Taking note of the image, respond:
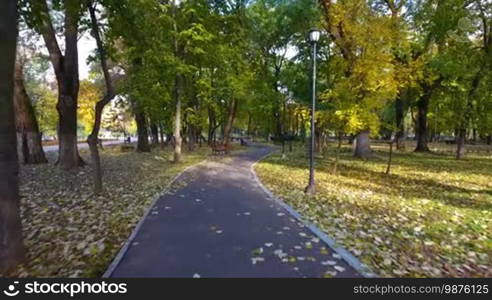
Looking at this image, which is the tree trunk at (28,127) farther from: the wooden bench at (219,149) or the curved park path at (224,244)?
the wooden bench at (219,149)

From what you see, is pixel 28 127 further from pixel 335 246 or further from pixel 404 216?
pixel 404 216

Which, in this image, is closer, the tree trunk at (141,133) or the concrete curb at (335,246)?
the concrete curb at (335,246)

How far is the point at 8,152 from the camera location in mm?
4910

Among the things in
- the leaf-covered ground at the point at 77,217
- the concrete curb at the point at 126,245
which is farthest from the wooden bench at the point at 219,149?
the concrete curb at the point at 126,245

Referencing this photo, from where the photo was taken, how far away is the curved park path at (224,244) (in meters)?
4.97

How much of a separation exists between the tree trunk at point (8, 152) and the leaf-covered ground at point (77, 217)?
1.03ft

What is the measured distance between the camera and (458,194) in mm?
11953

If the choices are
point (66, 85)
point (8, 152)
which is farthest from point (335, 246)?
point (66, 85)

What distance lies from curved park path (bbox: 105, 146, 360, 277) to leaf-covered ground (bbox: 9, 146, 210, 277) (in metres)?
0.40

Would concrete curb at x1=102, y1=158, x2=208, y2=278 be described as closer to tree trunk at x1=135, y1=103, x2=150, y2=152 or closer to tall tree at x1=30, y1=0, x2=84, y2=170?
tall tree at x1=30, y1=0, x2=84, y2=170

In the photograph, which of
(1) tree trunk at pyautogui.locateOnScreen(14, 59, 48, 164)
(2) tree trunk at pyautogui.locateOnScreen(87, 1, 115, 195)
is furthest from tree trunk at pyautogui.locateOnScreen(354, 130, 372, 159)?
(1) tree trunk at pyautogui.locateOnScreen(14, 59, 48, 164)

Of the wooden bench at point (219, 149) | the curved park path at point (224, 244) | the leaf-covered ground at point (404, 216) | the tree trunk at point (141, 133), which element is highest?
the tree trunk at point (141, 133)

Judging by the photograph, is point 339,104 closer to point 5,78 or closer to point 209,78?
point 5,78

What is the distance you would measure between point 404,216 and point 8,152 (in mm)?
7912
